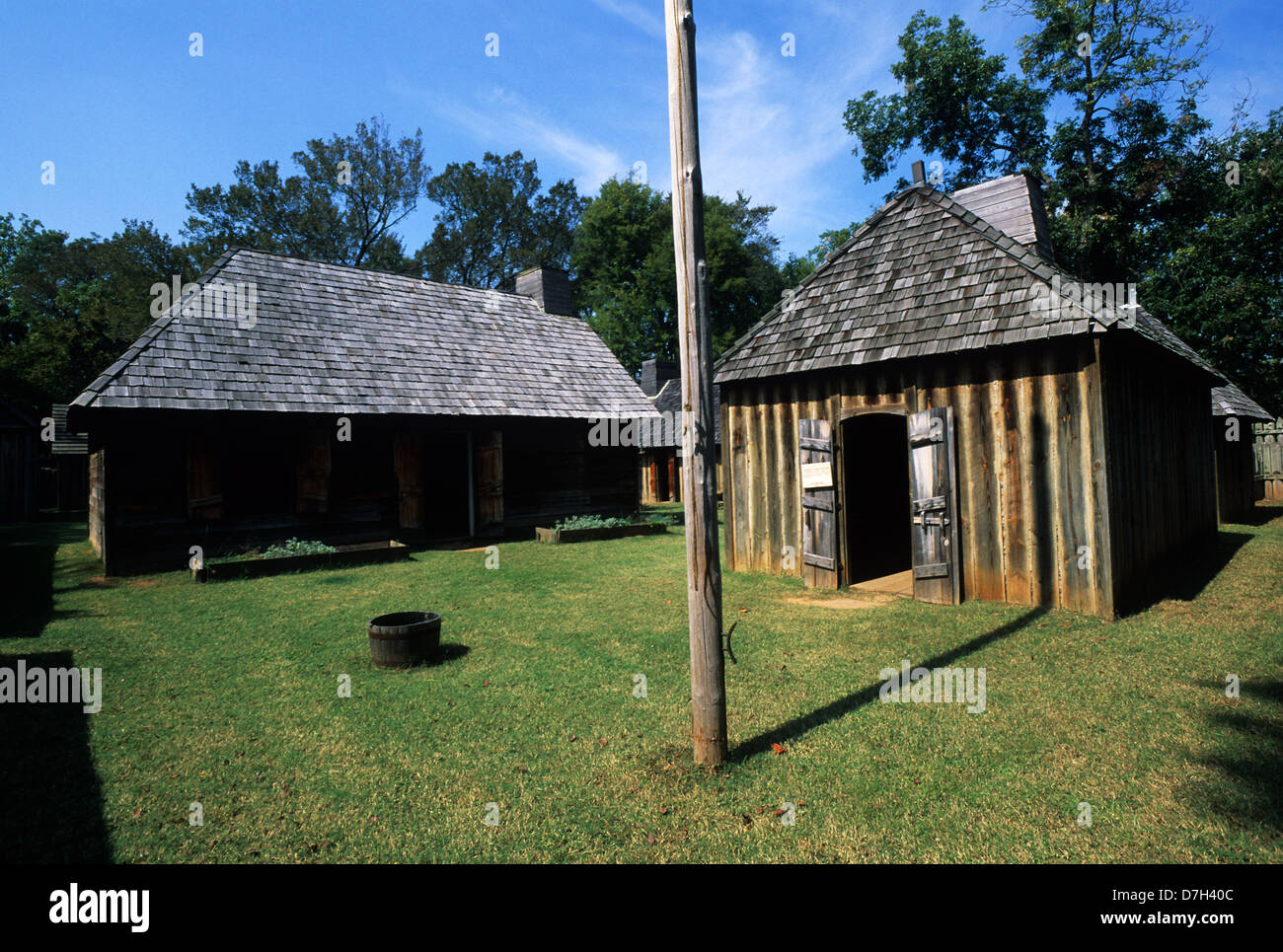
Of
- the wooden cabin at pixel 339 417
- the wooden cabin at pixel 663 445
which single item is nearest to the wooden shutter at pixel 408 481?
the wooden cabin at pixel 339 417

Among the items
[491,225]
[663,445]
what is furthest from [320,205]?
[663,445]

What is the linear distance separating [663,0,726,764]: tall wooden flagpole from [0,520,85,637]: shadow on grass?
26.7ft

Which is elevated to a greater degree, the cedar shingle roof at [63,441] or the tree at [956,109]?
the tree at [956,109]

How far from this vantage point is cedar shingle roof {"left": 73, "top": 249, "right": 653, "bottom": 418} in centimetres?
1244

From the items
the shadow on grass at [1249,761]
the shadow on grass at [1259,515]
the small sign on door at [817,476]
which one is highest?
the small sign on door at [817,476]

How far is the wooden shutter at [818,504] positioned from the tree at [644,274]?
32947 mm

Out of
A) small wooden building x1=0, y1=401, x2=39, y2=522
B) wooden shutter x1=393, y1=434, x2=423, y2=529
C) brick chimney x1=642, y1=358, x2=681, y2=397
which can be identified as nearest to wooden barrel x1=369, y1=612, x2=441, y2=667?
wooden shutter x1=393, y1=434, x2=423, y2=529

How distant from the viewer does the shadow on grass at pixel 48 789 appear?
11.6ft

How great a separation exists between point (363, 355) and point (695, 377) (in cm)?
1286

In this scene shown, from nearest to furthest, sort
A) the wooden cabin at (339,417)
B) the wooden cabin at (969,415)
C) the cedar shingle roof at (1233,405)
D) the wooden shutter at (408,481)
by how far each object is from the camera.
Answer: the wooden cabin at (969,415) < the wooden cabin at (339,417) < the wooden shutter at (408,481) < the cedar shingle roof at (1233,405)

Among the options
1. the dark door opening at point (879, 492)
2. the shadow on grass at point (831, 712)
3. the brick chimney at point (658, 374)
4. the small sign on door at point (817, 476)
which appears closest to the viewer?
the shadow on grass at point (831, 712)

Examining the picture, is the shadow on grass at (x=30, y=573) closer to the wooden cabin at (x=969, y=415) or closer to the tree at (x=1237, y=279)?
the wooden cabin at (x=969, y=415)
